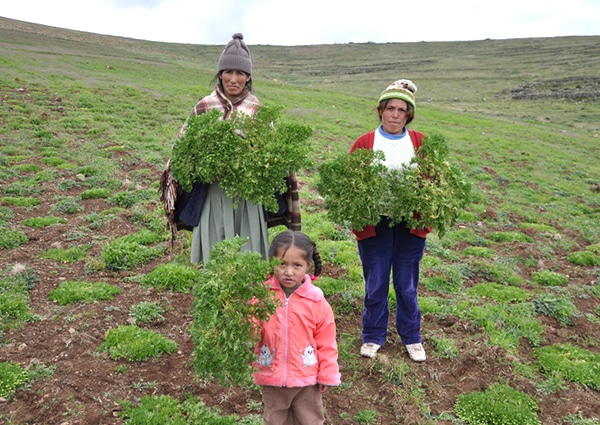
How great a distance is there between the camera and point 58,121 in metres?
17.9

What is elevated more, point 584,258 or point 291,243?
point 291,243

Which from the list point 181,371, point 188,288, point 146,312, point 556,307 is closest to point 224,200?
point 181,371

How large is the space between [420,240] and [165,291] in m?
4.14

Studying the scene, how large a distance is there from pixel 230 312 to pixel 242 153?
1595mm

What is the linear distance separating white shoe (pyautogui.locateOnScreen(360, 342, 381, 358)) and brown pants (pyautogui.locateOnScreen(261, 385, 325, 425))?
2.05m

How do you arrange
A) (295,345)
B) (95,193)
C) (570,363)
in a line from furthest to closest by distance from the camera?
(95,193) < (570,363) < (295,345)

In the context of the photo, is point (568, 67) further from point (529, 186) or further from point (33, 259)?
point (33, 259)

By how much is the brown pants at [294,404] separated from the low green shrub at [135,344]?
233 centimetres

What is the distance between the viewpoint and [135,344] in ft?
17.9

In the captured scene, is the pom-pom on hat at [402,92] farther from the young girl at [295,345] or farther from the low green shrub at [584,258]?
the low green shrub at [584,258]

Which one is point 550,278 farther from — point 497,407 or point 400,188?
point 400,188

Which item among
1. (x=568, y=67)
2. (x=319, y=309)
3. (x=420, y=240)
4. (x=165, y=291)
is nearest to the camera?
(x=319, y=309)

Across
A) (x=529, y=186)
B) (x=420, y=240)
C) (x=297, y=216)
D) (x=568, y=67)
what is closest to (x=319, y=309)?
(x=297, y=216)

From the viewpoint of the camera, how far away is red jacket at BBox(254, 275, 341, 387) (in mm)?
3531
